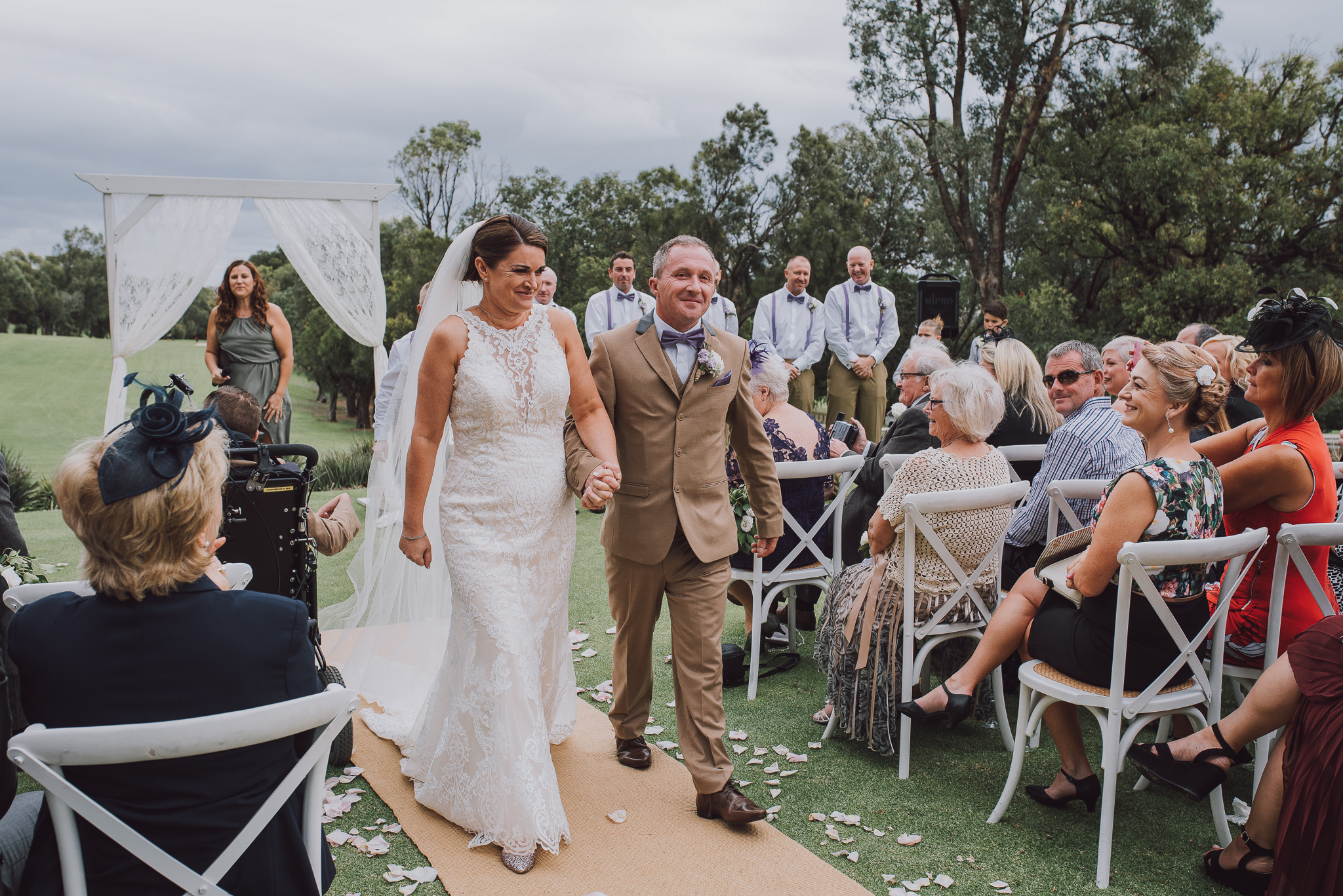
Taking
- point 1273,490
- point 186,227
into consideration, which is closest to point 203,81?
point 186,227

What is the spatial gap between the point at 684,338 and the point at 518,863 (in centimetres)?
178

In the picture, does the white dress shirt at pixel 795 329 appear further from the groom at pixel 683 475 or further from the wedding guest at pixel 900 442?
the groom at pixel 683 475

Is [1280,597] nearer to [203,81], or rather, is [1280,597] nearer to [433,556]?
[433,556]

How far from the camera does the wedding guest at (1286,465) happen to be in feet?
10.1

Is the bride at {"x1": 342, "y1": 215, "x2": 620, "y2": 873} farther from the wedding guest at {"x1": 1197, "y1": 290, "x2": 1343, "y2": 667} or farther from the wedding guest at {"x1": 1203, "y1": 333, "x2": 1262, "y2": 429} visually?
the wedding guest at {"x1": 1203, "y1": 333, "x2": 1262, "y2": 429}

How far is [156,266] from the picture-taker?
24.5ft

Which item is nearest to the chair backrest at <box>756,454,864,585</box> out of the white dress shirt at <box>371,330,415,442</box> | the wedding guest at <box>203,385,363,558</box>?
the wedding guest at <box>203,385,363,558</box>

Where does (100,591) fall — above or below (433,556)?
above

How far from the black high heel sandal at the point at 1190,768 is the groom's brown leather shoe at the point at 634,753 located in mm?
1720

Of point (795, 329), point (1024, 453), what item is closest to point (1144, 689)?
point (1024, 453)

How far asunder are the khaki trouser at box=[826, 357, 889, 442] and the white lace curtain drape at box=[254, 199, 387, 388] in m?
4.42

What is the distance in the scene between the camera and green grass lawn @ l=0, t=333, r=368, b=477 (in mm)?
19422

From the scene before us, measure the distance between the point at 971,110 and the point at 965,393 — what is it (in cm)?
1759

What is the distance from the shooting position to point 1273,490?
3.13 metres
